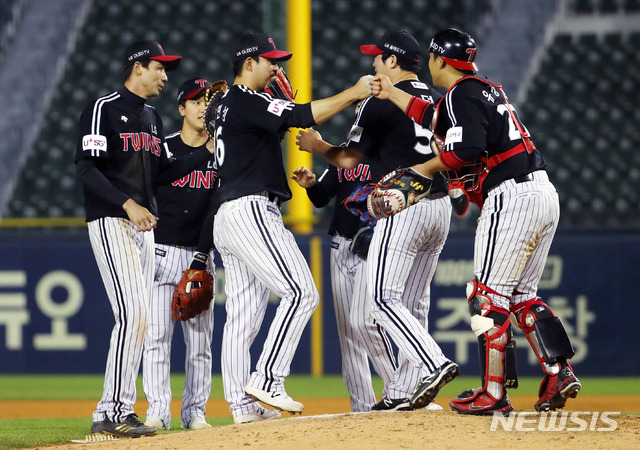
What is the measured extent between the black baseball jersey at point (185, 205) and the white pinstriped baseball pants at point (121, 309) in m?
0.70

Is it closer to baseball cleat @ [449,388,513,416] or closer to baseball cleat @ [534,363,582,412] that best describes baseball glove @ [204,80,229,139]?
baseball cleat @ [449,388,513,416]

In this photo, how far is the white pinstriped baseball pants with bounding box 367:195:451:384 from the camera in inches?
154

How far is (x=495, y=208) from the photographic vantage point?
3859 millimetres

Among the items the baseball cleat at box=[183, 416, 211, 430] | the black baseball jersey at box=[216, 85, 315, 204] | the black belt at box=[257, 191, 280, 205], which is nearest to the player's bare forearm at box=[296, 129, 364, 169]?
the black baseball jersey at box=[216, 85, 315, 204]

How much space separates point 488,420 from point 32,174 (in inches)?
290

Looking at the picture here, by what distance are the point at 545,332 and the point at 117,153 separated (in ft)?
7.04

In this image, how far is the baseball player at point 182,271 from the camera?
15.6ft

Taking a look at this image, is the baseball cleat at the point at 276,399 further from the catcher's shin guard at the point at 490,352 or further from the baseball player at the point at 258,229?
the catcher's shin guard at the point at 490,352

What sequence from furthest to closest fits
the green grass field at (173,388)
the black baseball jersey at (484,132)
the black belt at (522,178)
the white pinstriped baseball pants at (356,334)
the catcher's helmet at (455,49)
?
the green grass field at (173,388) < the white pinstriped baseball pants at (356,334) < the catcher's helmet at (455,49) < the black belt at (522,178) < the black baseball jersey at (484,132)

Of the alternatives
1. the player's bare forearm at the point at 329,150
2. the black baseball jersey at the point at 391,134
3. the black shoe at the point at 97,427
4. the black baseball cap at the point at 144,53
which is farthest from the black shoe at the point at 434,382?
the black baseball cap at the point at 144,53

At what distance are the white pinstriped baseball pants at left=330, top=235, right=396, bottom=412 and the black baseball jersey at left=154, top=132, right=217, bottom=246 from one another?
81 centimetres

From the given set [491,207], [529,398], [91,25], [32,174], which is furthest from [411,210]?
[91,25]

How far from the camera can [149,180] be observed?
181 inches

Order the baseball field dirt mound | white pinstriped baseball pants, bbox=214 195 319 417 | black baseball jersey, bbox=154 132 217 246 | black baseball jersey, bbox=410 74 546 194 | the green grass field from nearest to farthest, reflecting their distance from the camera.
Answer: the baseball field dirt mound → black baseball jersey, bbox=410 74 546 194 → white pinstriped baseball pants, bbox=214 195 319 417 → black baseball jersey, bbox=154 132 217 246 → the green grass field
